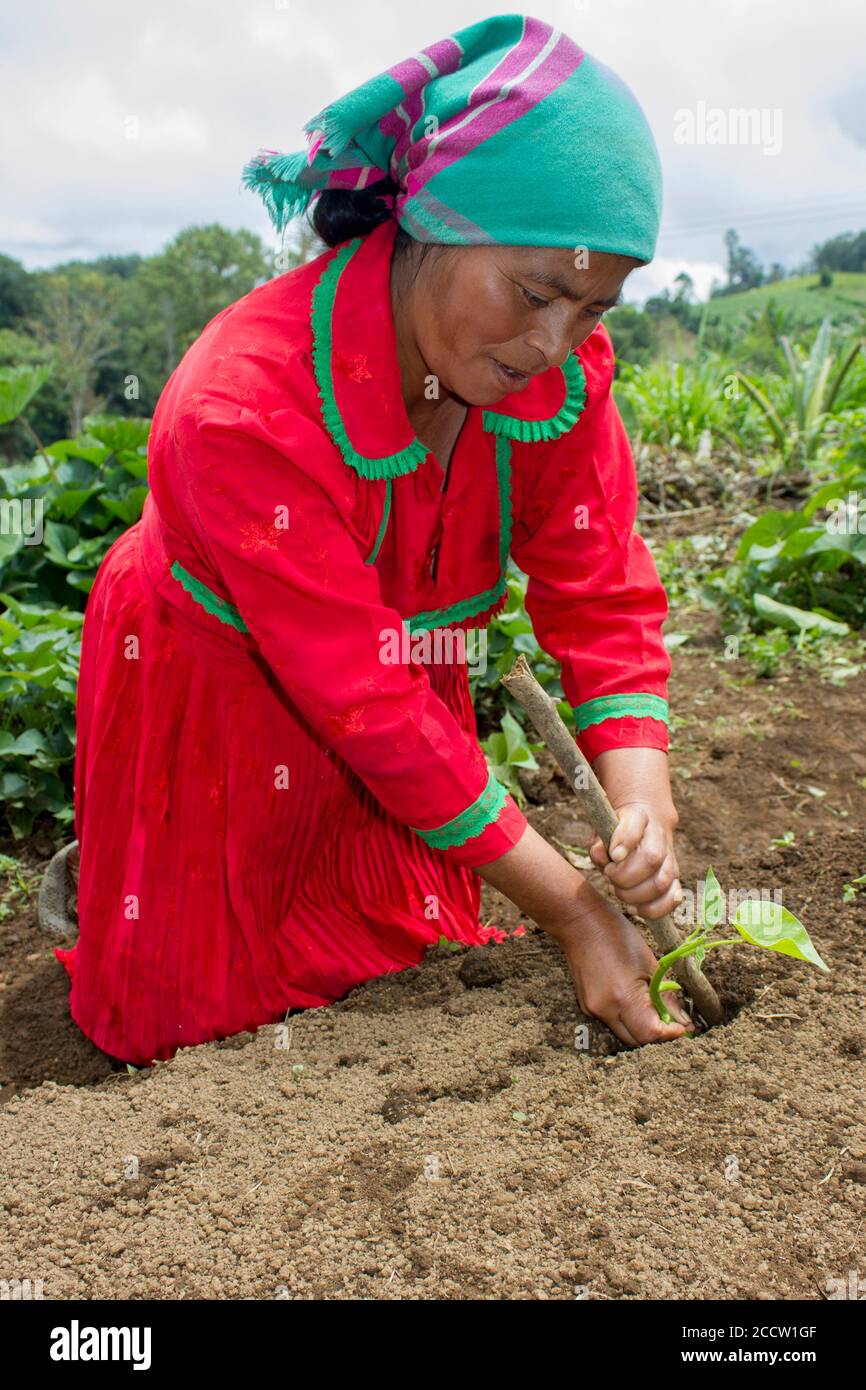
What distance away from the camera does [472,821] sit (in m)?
1.64

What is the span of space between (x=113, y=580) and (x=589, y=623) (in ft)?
2.69

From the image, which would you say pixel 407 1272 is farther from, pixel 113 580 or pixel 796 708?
pixel 796 708

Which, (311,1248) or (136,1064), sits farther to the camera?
(136,1064)

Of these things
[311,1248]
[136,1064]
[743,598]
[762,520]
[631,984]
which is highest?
[762,520]

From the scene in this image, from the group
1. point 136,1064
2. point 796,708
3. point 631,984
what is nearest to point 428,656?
point 631,984

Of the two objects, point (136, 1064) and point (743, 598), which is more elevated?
point (743, 598)

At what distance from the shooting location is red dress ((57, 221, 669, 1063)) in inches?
60.5

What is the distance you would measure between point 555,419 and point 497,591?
37cm

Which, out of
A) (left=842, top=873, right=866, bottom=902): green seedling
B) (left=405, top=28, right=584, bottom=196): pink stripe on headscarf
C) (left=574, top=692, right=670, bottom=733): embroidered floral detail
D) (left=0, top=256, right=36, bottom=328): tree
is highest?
(left=0, top=256, right=36, bottom=328): tree

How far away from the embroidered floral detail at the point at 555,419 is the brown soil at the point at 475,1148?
0.85 m

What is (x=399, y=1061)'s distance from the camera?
1729 millimetres

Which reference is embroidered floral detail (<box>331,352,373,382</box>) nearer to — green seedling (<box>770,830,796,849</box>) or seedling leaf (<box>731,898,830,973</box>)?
seedling leaf (<box>731,898,830,973</box>)

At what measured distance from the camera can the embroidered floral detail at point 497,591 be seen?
184 centimetres
